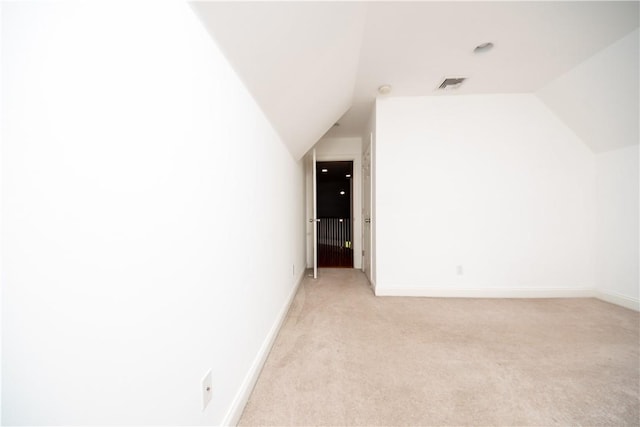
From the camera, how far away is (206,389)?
95 centimetres

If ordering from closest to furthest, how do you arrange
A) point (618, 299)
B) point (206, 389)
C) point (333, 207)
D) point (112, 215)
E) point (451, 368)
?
point (112, 215), point (206, 389), point (451, 368), point (618, 299), point (333, 207)

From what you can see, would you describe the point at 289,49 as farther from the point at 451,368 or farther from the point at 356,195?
the point at 356,195

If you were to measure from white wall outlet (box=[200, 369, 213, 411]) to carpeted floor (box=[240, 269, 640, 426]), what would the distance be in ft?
1.27

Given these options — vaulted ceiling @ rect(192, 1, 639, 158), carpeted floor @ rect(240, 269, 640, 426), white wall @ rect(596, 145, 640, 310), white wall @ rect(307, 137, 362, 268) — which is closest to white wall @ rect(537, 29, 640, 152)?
vaulted ceiling @ rect(192, 1, 639, 158)

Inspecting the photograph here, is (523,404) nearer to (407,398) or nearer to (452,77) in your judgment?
A: (407,398)

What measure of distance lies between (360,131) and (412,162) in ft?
4.87

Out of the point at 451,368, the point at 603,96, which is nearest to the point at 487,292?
the point at 451,368

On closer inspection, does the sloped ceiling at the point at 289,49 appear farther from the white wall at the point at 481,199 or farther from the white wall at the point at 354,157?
the white wall at the point at 354,157

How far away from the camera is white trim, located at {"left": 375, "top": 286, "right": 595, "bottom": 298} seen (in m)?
3.04

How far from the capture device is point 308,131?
2730 millimetres

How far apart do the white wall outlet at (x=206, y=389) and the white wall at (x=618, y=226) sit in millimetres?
4120

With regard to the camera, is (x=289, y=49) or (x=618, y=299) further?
(x=618, y=299)

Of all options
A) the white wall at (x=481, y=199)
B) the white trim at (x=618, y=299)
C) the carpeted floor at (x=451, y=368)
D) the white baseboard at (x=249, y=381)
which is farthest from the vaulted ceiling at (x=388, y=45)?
the white trim at (x=618, y=299)

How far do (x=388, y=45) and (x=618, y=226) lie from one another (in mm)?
3313
